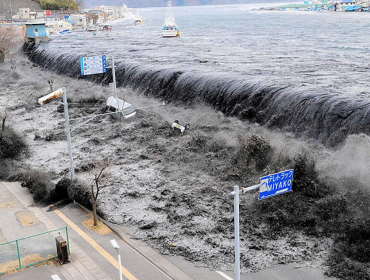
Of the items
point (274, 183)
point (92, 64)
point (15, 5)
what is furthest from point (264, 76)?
point (15, 5)

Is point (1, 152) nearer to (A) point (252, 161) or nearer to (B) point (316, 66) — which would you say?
(A) point (252, 161)

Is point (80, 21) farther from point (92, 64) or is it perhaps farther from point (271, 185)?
point (271, 185)

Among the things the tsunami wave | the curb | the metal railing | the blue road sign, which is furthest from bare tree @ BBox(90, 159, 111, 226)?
the tsunami wave

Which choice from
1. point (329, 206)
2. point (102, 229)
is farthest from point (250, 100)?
point (102, 229)

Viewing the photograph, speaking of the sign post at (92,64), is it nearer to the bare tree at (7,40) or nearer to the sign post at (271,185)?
the sign post at (271,185)

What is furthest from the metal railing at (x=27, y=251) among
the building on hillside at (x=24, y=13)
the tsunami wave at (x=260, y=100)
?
the building on hillside at (x=24, y=13)

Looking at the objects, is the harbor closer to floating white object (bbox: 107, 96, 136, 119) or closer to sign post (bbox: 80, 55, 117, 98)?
sign post (bbox: 80, 55, 117, 98)
